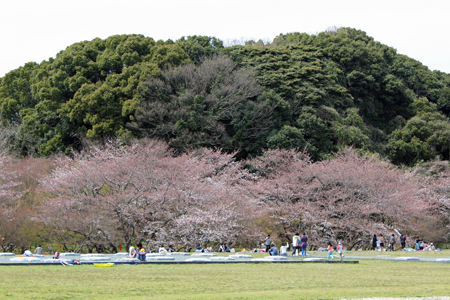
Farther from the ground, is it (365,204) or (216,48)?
(216,48)

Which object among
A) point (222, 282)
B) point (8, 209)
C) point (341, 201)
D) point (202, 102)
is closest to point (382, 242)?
point (341, 201)

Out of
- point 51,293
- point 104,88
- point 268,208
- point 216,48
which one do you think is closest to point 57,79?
point 104,88

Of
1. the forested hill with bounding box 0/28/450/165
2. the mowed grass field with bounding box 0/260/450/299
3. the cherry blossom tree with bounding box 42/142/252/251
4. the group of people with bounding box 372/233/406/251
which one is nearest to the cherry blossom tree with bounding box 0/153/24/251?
the cherry blossom tree with bounding box 42/142/252/251

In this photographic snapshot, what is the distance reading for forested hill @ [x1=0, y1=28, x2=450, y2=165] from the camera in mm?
35562

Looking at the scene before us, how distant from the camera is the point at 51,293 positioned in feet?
31.7

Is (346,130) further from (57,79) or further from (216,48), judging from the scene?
(57,79)

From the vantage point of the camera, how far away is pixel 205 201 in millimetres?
27594

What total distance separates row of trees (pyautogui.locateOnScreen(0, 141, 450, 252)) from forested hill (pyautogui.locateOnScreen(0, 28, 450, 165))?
108 inches

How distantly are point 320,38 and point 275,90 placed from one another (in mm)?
11056

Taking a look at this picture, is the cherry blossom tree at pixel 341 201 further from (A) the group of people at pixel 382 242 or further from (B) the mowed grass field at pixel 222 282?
(B) the mowed grass field at pixel 222 282

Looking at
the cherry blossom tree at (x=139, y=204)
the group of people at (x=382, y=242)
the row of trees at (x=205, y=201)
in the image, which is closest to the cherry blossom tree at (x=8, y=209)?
the row of trees at (x=205, y=201)

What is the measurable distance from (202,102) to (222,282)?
24689 millimetres

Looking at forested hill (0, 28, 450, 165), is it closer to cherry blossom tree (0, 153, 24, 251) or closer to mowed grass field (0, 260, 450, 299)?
cherry blossom tree (0, 153, 24, 251)

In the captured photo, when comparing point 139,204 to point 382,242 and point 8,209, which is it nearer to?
point 8,209
